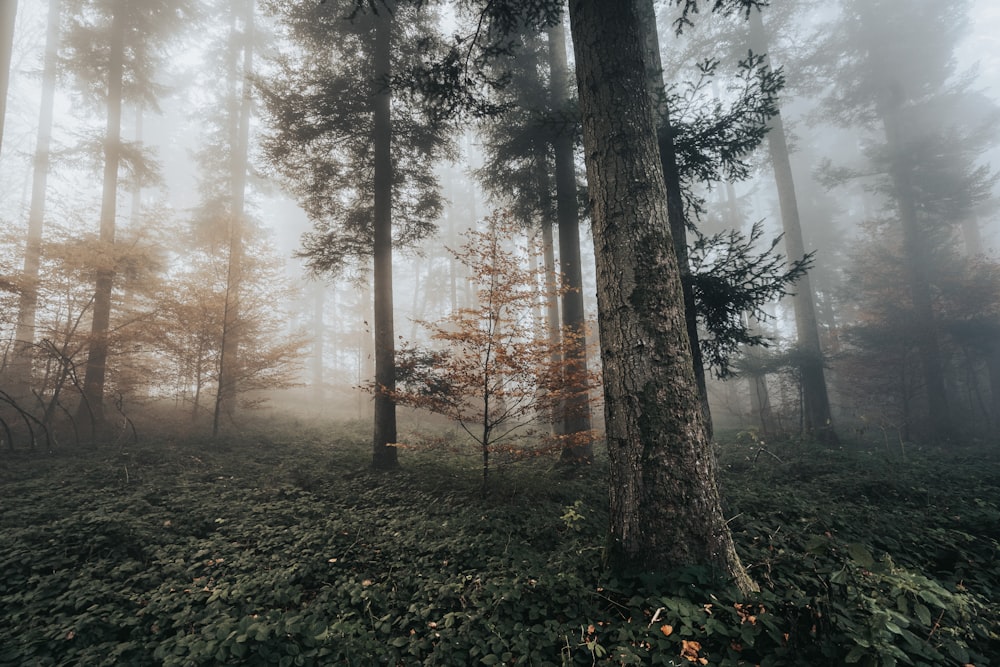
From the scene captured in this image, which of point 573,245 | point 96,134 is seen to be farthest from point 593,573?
point 96,134

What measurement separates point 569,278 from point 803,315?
30.6 ft

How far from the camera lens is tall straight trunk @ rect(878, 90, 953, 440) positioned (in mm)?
13141

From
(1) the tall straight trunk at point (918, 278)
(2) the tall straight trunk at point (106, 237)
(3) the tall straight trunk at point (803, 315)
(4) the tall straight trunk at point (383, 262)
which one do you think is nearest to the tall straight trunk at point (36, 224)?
→ (2) the tall straight trunk at point (106, 237)

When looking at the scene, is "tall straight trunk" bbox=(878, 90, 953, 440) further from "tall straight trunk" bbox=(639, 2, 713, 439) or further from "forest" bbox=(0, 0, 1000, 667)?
"tall straight trunk" bbox=(639, 2, 713, 439)

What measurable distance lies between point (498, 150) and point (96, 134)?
12.0 metres

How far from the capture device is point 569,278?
8656mm

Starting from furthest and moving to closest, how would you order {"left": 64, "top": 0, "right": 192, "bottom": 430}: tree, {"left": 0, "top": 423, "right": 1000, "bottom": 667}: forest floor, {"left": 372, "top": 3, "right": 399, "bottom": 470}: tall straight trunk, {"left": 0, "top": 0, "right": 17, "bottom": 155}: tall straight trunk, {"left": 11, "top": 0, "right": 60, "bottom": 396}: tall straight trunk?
1. {"left": 64, "top": 0, "right": 192, "bottom": 430}: tree
2. {"left": 11, "top": 0, "right": 60, "bottom": 396}: tall straight trunk
3. {"left": 372, "top": 3, "right": 399, "bottom": 470}: tall straight trunk
4. {"left": 0, "top": 0, "right": 17, "bottom": 155}: tall straight trunk
5. {"left": 0, "top": 423, "right": 1000, "bottom": 667}: forest floor

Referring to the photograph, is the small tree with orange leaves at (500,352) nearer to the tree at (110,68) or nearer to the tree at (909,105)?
the tree at (110,68)

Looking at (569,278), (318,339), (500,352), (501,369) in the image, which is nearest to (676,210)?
(569,278)

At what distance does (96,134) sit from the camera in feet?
36.3

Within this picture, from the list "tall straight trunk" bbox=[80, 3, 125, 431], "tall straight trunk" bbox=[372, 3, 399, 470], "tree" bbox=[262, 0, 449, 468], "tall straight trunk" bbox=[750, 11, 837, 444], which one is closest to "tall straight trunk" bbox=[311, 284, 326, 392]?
"tall straight trunk" bbox=[80, 3, 125, 431]

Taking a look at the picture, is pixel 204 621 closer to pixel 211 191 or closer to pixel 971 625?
pixel 971 625

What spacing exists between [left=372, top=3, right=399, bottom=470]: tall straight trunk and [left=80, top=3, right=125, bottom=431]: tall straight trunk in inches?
275

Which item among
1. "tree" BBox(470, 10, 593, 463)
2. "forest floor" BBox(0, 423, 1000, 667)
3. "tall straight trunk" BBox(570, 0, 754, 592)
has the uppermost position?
"tree" BBox(470, 10, 593, 463)
